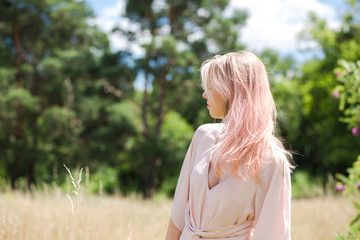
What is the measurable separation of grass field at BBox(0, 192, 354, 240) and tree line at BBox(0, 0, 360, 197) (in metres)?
6.99

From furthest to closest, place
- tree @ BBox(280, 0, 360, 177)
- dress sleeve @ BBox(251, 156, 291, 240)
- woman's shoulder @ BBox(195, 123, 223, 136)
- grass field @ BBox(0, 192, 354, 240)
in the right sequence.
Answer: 1. tree @ BBox(280, 0, 360, 177)
2. grass field @ BBox(0, 192, 354, 240)
3. woman's shoulder @ BBox(195, 123, 223, 136)
4. dress sleeve @ BBox(251, 156, 291, 240)

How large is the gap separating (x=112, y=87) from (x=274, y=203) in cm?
1348

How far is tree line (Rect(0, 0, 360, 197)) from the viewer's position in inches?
519

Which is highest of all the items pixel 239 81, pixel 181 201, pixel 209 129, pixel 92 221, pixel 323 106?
pixel 239 81

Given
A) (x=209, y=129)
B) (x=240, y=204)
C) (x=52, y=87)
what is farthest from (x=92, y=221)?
(x=52, y=87)

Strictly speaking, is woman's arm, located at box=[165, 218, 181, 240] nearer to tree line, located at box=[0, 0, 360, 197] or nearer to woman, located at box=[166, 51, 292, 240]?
woman, located at box=[166, 51, 292, 240]

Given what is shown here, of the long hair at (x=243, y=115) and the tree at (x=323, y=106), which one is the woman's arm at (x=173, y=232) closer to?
the long hair at (x=243, y=115)

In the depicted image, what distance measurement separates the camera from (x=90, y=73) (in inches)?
556

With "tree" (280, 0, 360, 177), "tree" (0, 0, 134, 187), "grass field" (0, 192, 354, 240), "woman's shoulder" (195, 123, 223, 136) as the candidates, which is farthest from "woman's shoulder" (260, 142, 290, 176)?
"tree" (280, 0, 360, 177)

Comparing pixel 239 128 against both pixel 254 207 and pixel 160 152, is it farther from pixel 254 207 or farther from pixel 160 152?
pixel 160 152

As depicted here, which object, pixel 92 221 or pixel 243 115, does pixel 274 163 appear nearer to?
pixel 243 115

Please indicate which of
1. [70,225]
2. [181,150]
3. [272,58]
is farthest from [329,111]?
[70,225]

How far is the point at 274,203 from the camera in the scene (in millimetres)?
1451

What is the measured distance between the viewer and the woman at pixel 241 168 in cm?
146
